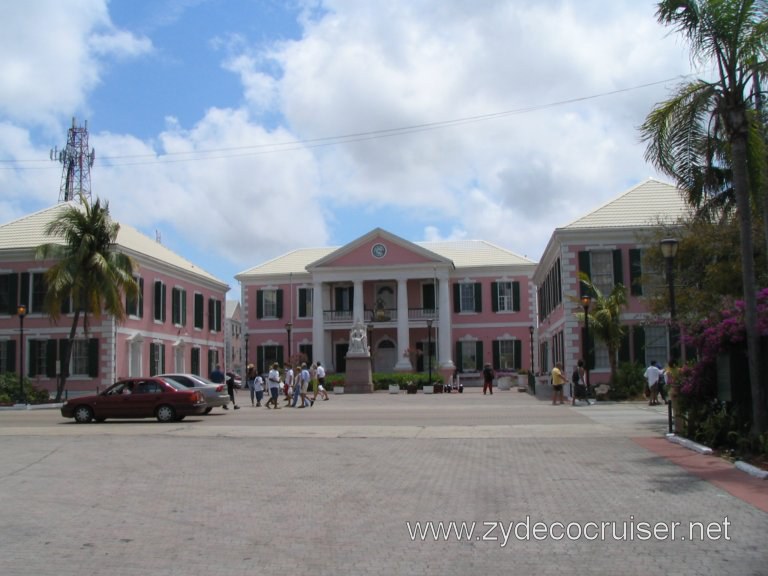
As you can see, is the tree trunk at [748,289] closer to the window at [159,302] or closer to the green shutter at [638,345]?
the green shutter at [638,345]

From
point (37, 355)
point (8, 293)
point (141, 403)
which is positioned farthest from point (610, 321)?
point (8, 293)

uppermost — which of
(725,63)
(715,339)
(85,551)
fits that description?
(725,63)

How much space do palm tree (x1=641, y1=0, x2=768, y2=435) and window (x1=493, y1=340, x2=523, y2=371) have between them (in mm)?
41872

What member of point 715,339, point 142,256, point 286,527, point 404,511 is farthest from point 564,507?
point 142,256

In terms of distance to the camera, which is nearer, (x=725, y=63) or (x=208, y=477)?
(x=208, y=477)

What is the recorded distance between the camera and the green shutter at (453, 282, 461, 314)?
190 ft

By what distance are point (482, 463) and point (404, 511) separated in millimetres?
4164

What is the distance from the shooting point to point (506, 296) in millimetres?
57531

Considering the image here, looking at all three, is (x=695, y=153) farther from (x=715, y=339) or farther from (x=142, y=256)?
(x=142, y=256)

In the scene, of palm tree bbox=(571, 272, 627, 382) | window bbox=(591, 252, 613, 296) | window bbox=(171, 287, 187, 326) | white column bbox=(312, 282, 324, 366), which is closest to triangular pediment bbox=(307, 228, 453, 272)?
white column bbox=(312, 282, 324, 366)

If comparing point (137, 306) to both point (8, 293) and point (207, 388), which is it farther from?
point (207, 388)

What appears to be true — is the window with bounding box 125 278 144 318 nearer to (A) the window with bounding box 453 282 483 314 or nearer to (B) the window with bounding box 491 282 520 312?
(A) the window with bounding box 453 282 483 314

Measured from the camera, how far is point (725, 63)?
14.5 metres

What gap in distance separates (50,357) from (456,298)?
27.6 meters
